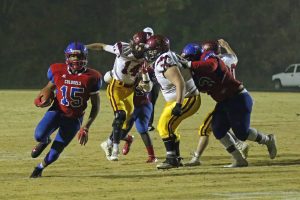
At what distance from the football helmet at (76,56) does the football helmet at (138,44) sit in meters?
1.94

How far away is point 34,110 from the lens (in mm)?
28344

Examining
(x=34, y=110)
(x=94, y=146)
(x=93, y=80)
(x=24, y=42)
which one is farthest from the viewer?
(x=24, y=42)

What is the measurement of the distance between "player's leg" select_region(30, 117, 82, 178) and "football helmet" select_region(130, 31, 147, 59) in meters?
2.22

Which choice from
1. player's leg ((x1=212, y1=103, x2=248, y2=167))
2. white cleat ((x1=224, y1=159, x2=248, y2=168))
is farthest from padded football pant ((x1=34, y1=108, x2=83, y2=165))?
white cleat ((x1=224, y1=159, x2=248, y2=168))

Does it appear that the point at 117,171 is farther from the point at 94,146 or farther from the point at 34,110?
the point at 34,110

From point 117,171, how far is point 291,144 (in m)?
5.29

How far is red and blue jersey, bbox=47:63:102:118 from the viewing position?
13.1 meters

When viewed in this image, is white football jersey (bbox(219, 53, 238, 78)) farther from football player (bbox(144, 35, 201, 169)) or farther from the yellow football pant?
the yellow football pant

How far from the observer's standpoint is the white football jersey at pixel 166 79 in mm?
13461

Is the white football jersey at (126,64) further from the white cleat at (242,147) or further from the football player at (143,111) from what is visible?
the white cleat at (242,147)

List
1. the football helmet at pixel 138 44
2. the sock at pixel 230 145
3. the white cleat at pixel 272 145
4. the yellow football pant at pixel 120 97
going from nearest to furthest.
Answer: the sock at pixel 230 145, the white cleat at pixel 272 145, the football helmet at pixel 138 44, the yellow football pant at pixel 120 97

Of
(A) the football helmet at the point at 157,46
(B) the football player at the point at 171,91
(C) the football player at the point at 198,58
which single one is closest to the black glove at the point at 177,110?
(B) the football player at the point at 171,91

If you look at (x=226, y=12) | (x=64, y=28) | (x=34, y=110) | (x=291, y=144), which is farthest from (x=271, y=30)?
(x=291, y=144)

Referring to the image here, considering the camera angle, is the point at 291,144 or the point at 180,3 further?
the point at 180,3
